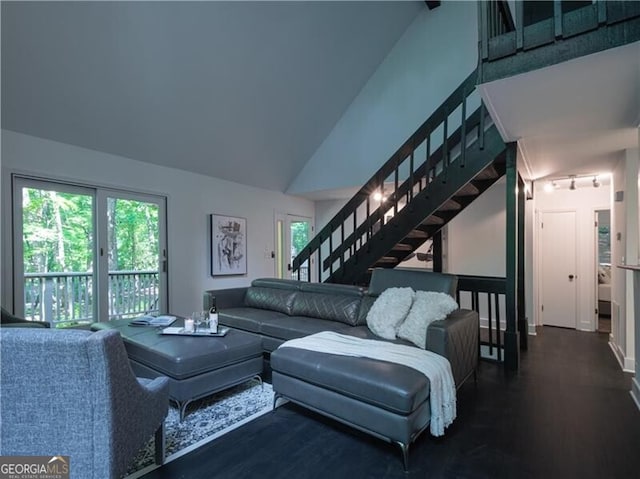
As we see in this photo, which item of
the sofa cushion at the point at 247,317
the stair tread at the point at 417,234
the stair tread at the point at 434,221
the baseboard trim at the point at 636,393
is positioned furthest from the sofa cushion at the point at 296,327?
the baseboard trim at the point at 636,393

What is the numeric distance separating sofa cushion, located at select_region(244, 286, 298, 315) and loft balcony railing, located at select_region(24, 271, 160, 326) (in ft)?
5.04

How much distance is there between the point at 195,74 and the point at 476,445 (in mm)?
4580

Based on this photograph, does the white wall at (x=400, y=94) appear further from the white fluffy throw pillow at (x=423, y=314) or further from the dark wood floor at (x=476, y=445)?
the dark wood floor at (x=476, y=445)

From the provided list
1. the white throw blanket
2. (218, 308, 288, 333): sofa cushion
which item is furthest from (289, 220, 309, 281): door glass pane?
the white throw blanket

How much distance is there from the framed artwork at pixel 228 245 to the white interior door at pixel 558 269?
16.8 ft

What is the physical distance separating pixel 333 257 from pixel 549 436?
322 centimetres

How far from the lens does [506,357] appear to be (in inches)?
139

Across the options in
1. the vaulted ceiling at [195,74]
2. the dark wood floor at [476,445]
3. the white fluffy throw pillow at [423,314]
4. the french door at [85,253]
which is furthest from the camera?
the french door at [85,253]

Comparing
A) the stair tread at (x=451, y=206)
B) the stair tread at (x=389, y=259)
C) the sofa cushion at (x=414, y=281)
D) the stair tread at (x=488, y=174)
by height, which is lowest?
the sofa cushion at (x=414, y=281)

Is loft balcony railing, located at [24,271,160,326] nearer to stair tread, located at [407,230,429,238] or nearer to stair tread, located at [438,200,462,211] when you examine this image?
stair tread, located at [407,230,429,238]

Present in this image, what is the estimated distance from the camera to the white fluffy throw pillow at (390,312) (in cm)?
290

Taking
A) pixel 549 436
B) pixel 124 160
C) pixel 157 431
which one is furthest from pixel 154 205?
pixel 549 436

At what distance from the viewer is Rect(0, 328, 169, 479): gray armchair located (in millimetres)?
1338

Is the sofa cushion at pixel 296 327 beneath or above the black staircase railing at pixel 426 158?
beneath
